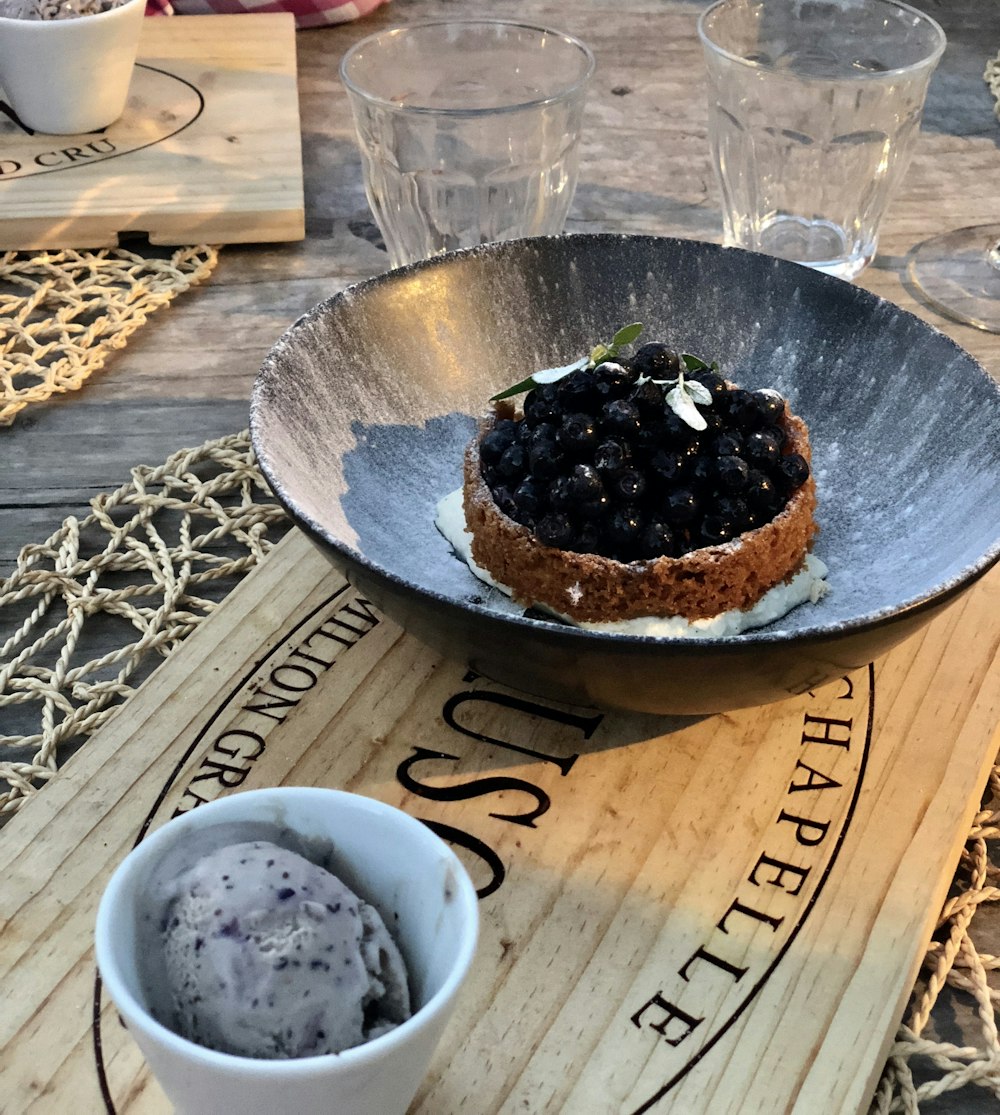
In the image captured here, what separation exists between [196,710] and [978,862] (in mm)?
635

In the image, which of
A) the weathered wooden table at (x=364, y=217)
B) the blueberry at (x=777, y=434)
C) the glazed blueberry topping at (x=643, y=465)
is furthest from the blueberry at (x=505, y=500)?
the weathered wooden table at (x=364, y=217)

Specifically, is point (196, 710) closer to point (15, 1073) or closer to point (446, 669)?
point (446, 669)

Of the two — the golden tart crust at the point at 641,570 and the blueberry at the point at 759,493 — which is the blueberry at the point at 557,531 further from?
the blueberry at the point at 759,493

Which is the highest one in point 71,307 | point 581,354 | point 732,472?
point 732,472

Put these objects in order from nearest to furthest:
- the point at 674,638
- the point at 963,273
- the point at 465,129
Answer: the point at 674,638 → the point at 465,129 → the point at 963,273

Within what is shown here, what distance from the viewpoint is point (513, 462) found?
1078 millimetres

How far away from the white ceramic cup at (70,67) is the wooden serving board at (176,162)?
3cm

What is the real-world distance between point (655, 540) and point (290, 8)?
1.78 meters

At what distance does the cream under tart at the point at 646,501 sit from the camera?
1.02m

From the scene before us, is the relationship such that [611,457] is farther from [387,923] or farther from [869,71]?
[869,71]

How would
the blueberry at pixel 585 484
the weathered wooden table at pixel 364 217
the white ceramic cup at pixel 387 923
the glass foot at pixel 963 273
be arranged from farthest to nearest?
the glass foot at pixel 963 273
the weathered wooden table at pixel 364 217
the blueberry at pixel 585 484
the white ceramic cup at pixel 387 923

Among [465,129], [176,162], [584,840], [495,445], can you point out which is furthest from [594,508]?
[176,162]

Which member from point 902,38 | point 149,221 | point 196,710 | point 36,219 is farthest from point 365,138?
point 196,710

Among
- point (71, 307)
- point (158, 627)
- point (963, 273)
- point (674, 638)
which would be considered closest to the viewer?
point (674, 638)
